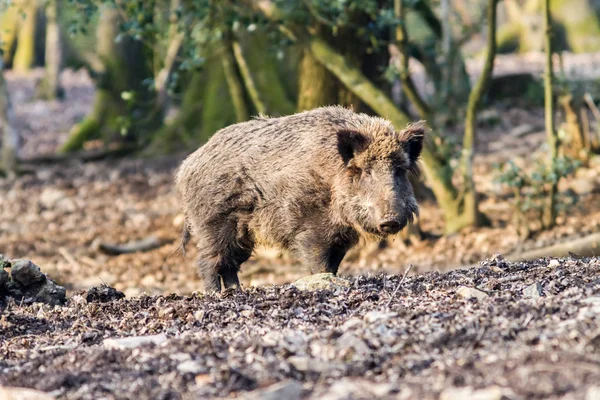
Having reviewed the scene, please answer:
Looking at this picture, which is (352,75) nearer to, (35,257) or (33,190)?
(35,257)

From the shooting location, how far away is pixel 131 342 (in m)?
5.17

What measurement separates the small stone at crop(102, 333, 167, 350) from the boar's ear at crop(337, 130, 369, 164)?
269cm

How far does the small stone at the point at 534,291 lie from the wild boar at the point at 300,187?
1.48 m

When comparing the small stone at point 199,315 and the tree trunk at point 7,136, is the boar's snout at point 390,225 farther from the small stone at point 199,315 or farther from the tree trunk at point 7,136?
the tree trunk at point 7,136

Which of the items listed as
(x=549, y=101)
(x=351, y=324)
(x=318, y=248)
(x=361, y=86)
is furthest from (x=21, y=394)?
(x=549, y=101)

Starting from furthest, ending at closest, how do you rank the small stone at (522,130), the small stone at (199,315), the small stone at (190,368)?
1. the small stone at (522,130)
2. the small stone at (199,315)
3. the small stone at (190,368)

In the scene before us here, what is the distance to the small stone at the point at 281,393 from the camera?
369 centimetres

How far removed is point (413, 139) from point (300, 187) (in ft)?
3.40

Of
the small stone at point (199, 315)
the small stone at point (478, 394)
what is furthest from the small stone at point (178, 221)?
the small stone at point (478, 394)

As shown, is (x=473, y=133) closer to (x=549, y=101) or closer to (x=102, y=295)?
(x=549, y=101)

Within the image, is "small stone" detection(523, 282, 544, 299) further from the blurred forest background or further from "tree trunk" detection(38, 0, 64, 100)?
"tree trunk" detection(38, 0, 64, 100)

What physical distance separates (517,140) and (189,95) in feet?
18.6

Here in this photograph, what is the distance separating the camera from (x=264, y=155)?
8008 mm

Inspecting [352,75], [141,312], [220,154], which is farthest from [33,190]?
[141,312]
